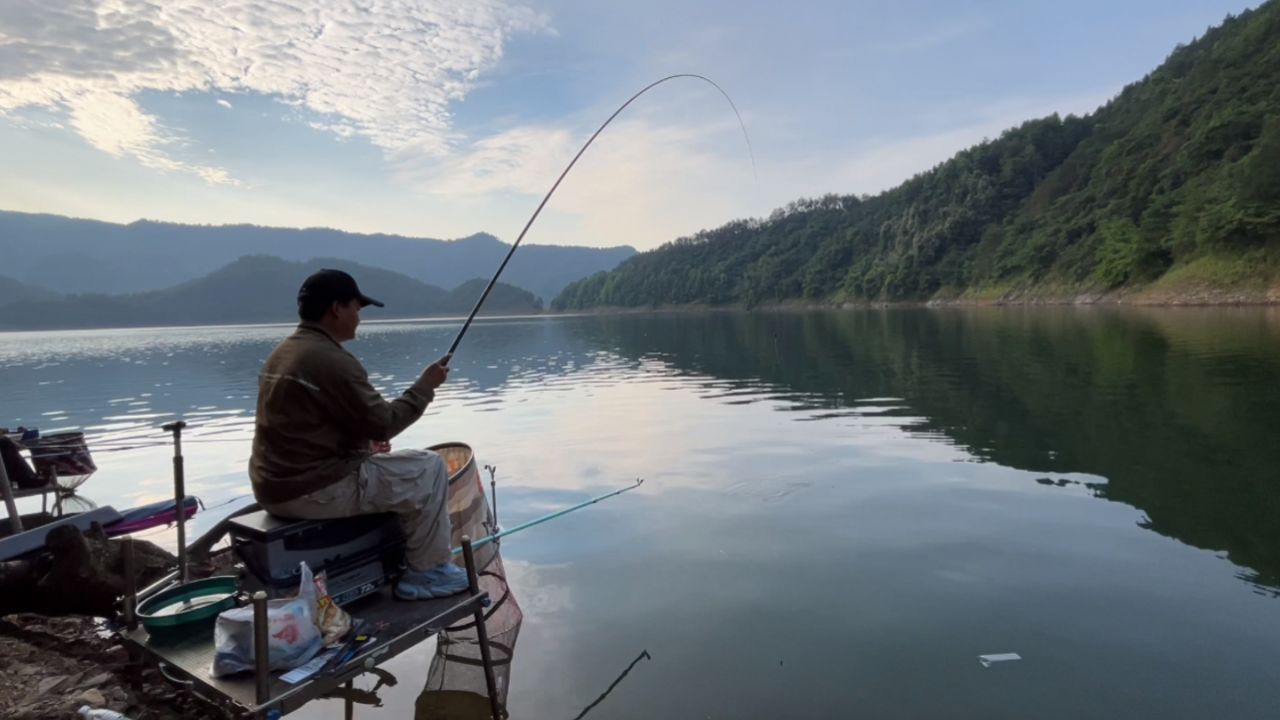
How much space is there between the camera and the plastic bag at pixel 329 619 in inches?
165

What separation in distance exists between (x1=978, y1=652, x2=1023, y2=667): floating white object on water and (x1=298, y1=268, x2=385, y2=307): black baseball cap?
17.7ft

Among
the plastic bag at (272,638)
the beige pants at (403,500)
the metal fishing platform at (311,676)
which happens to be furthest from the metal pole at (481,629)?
the plastic bag at (272,638)

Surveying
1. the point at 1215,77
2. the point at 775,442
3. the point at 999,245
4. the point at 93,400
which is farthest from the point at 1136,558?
the point at 999,245

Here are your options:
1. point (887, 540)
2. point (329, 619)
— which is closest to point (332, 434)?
point (329, 619)

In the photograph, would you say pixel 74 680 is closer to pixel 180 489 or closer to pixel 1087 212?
pixel 180 489

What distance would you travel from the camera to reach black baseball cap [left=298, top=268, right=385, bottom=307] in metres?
4.62

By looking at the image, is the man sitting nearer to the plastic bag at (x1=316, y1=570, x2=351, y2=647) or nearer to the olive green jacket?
the olive green jacket

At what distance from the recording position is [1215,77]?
3344 inches

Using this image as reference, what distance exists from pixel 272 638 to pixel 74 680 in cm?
284

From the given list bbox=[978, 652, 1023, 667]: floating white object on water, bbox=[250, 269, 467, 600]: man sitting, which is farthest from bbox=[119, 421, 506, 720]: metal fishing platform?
bbox=[978, 652, 1023, 667]: floating white object on water

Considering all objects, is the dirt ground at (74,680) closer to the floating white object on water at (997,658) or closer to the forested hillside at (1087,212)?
the floating white object on water at (997,658)

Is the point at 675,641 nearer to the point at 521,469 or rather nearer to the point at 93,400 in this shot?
the point at 521,469

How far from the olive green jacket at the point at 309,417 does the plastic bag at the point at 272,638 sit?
750 mm

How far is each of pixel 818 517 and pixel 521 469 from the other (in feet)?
20.2
